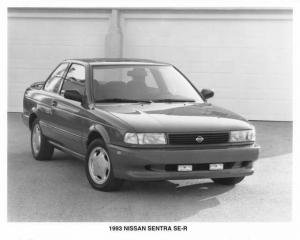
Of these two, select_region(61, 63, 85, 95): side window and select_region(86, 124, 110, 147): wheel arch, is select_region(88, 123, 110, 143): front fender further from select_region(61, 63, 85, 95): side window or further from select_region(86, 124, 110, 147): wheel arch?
select_region(61, 63, 85, 95): side window

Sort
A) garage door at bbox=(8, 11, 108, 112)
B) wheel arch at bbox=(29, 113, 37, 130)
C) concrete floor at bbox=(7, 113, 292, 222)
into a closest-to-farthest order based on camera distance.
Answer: concrete floor at bbox=(7, 113, 292, 222) < wheel arch at bbox=(29, 113, 37, 130) < garage door at bbox=(8, 11, 108, 112)

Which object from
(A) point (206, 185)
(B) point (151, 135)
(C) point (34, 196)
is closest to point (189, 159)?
(B) point (151, 135)

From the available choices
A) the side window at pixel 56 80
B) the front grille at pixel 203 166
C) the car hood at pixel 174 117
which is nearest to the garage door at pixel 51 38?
the side window at pixel 56 80

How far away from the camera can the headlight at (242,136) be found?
6.73 metres

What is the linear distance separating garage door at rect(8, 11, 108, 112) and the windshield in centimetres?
713

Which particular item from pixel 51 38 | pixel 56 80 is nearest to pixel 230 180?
pixel 56 80

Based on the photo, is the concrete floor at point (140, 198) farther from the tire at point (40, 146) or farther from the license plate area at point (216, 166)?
the license plate area at point (216, 166)

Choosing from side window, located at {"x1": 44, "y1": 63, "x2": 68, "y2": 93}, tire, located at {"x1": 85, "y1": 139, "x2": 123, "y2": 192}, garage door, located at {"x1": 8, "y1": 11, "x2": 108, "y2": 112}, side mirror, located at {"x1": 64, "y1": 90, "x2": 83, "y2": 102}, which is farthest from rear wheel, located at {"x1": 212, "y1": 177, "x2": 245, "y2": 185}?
garage door, located at {"x1": 8, "y1": 11, "x2": 108, "y2": 112}

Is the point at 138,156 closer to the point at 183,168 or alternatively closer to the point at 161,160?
the point at 161,160

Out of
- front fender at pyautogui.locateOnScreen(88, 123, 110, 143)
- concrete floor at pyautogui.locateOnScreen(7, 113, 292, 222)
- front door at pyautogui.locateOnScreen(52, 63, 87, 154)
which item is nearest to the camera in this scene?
concrete floor at pyautogui.locateOnScreen(7, 113, 292, 222)

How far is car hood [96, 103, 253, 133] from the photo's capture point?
647 cm

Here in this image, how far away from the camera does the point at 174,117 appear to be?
673 cm

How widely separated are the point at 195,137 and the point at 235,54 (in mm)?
8653
